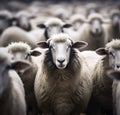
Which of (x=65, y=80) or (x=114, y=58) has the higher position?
(x=114, y=58)

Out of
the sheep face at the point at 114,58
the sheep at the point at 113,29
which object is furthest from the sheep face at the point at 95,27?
the sheep face at the point at 114,58

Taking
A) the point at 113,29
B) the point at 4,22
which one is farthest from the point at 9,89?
the point at 4,22

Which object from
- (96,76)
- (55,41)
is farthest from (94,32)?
(55,41)

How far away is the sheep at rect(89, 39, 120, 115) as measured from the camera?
22.2 feet

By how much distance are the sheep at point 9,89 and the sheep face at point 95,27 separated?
5.20 metres

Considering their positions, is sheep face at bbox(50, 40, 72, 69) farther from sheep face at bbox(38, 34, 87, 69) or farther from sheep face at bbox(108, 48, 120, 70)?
sheep face at bbox(108, 48, 120, 70)

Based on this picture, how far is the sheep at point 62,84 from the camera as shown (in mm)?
6398

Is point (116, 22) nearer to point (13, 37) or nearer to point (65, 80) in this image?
point (13, 37)

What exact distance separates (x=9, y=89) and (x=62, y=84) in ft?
4.56

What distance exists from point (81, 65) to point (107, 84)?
593mm

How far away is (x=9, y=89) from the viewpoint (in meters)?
5.20

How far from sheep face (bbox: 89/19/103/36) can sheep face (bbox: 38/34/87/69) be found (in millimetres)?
4052

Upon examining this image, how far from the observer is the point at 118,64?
6.43 meters

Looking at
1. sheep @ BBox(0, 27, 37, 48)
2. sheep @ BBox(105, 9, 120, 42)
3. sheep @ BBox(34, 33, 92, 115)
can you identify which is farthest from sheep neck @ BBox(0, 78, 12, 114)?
sheep @ BBox(105, 9, 120, 42)
